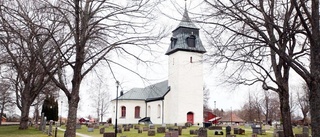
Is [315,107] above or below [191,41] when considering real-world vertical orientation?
below

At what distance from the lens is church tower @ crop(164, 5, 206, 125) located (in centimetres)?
4209

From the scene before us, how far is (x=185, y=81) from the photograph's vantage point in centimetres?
4278

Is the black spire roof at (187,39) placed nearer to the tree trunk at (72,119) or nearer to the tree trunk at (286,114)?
the tree trunk at (286,114)

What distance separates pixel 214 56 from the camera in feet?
33.1

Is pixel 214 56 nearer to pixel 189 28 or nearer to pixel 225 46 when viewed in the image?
pixel 225 46

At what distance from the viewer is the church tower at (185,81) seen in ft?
138

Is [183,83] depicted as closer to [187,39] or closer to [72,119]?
[187,39]

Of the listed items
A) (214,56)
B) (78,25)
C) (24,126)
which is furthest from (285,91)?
(24,126)

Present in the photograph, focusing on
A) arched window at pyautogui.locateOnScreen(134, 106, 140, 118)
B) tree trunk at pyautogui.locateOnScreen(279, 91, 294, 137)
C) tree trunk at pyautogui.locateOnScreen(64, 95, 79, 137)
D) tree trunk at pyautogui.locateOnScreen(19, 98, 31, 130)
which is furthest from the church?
tree trunk at pyautogui.locateOnScreen(64, 95, 79, 137)

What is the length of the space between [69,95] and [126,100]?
38.6 meters

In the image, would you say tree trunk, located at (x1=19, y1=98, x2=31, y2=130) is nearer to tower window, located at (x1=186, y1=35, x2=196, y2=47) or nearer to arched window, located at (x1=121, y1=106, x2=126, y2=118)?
tower window, located at (x1=186, y1=35, x2=196, y2=47)

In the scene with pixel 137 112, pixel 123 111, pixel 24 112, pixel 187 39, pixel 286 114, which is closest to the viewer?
pixel 286 114

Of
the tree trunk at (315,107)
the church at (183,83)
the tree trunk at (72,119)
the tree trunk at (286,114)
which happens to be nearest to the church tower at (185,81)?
the church at (183,83)

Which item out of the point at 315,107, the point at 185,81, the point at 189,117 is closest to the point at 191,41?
the point at 185,81
